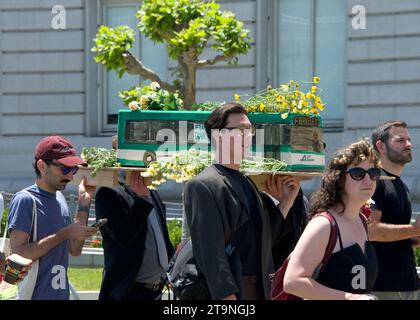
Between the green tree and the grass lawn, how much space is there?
2.88 m

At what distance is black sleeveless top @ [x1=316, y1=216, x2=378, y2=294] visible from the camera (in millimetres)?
5191

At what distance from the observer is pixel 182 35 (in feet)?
49.4


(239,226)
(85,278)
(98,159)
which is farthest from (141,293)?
(85,278)

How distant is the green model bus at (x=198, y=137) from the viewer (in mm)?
6691

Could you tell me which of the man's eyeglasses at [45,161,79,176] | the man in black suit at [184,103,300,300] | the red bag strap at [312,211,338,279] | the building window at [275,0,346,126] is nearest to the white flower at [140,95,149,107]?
the man's eyeglasses at [45,161,79,176]

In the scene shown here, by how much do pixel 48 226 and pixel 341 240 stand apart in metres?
2.05

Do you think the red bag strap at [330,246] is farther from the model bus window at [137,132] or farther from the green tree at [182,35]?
the green tree at [182,35]

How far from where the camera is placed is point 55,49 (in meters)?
22.4

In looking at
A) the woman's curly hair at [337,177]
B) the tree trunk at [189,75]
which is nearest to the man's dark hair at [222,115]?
the woman's curly hair at [337,177]

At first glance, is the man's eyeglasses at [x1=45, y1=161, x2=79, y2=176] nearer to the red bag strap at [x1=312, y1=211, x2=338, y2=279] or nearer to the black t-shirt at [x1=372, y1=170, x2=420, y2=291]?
the red bag strap at [x1=312, y1=211, x2=338, y2=279]

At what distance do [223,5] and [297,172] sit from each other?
14890 millimetres
